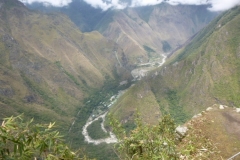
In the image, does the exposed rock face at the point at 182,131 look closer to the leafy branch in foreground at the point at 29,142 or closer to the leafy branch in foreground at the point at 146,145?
the leafy branch in foreground at the point at 146,145

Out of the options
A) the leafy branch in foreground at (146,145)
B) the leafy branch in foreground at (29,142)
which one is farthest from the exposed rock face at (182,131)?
the leafy branch in foreground at (29,142)

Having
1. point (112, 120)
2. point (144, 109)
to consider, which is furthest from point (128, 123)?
point (112, 120)

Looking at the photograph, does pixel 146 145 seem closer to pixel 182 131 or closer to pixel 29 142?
pixel 29 142

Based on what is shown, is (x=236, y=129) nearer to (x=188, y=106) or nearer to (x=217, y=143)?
(x=217, y=143)

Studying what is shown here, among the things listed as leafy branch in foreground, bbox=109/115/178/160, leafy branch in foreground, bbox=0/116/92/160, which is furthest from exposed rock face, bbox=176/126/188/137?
leafy branch in foreground, bbox=0/116/92/160

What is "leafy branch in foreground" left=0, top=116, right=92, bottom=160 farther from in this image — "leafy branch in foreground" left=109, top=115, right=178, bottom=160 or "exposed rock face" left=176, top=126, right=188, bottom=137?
"exposed rock face" left=176, top=126, right=188, bottom=137

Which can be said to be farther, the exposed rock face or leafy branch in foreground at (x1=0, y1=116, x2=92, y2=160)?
the exposed rock face

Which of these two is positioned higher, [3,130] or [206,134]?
[3,130]

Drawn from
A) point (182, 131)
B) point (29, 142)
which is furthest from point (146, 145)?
point (182, 131)
